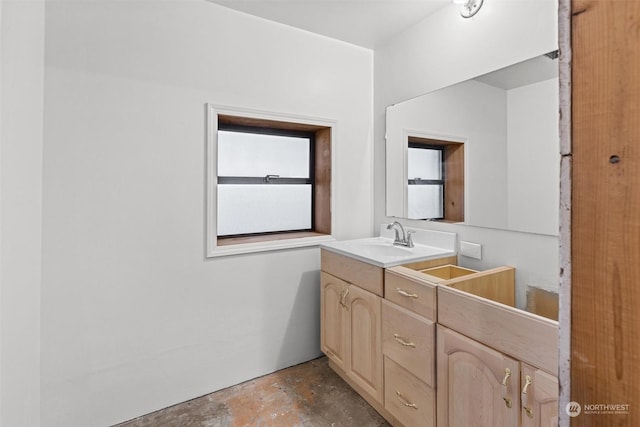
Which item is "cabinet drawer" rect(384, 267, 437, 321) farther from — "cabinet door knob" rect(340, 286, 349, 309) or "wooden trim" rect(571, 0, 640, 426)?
"wooden trim" rect(571, 0, 640, 426)

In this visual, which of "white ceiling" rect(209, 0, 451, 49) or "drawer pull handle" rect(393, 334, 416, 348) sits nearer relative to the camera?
"drawer pull handle" rect(393, 334, 416, 348)

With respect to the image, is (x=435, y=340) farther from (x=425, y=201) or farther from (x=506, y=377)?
(x=425, y=201)

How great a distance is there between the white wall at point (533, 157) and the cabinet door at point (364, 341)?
2.85 ft

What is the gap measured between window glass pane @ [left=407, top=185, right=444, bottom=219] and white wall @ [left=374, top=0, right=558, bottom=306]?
74mm

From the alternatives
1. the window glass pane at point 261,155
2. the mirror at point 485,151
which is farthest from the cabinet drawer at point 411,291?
the window glass pane at point 261,155

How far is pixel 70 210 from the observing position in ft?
5.17

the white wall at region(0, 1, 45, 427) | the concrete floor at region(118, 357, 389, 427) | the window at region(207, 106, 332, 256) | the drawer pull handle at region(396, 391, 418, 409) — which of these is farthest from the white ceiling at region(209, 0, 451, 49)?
the concrete floor at region(118, 357, 389, 427)

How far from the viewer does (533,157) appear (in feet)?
4.93

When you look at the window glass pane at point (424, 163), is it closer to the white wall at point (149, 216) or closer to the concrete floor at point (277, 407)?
the white wall at point (149, 216)

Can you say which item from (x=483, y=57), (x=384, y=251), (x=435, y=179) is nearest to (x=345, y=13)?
(x=483, y=57)

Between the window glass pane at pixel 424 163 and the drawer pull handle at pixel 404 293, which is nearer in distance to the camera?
the drawer pull handle at pixel 404 293

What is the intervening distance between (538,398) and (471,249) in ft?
2.89

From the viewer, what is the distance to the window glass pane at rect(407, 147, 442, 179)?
2.01m

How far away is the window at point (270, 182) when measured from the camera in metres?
Answer: 2.23
